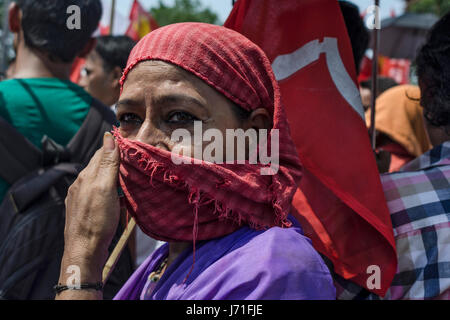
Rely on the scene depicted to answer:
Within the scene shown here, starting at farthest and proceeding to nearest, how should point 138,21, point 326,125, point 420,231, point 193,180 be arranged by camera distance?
point 138,21 < point 326,125 < point 420,231 < point 193,180

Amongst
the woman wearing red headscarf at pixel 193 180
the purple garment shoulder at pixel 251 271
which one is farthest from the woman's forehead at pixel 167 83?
the purple garment shoulder at pixel 251 271

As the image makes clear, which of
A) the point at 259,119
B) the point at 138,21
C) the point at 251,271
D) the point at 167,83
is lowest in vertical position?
the point at 138,21

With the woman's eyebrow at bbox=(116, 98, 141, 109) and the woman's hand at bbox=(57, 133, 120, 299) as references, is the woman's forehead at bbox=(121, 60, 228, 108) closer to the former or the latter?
the woman's eyebrow at bbox=(116, 98, 141, 109)

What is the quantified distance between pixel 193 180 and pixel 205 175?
0.04 metres

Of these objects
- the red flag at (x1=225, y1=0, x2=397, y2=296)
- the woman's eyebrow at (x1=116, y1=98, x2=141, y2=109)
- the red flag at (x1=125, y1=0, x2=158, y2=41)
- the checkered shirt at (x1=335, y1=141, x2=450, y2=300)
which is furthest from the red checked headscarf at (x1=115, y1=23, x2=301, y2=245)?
the red flag at (x1=125, y1=0, x2=158, y2=41)

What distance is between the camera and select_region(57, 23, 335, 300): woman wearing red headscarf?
140 centimetres

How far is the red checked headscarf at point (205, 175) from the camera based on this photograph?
4.79 feet

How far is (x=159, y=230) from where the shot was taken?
1.51 meters

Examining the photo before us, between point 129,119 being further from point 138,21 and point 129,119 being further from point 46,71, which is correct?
point 138,21

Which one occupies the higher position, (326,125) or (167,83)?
(167,83)

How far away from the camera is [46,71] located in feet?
8.30

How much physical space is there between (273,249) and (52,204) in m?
1.17

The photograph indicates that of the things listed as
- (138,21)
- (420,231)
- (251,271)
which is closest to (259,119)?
(251,271)

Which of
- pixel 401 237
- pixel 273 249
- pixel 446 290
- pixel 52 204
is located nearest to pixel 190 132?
pixel 273 249
